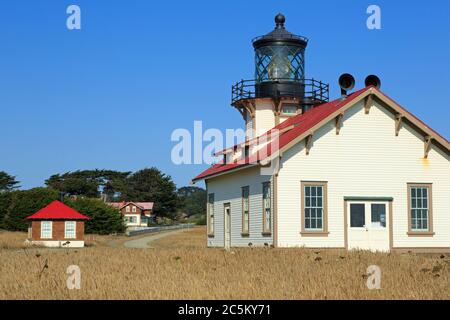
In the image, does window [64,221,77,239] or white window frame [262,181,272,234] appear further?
window [64,221,77,239]

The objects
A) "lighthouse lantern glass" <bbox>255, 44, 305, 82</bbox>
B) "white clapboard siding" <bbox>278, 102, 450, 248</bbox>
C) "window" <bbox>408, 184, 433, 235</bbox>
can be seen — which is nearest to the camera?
"white clapboard siding" <bbox>278, 102, 450, 248</bbox>

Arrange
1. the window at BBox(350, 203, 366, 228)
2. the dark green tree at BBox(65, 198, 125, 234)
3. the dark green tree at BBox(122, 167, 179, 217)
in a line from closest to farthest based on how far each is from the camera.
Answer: the window at BBox(350, 203, 366, 228) → the dark green tree at BBox(65, 198, 125, 234) → the dark green tree at BBox(122, 167, 179, 217)

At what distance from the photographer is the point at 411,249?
29.7m

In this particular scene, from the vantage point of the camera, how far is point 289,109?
3803 cm

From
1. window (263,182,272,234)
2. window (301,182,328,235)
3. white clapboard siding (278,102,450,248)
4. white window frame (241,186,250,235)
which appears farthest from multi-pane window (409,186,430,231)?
white window frame (241,186,250,235)

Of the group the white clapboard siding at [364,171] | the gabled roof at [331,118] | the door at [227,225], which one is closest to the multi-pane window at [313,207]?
the white clapboard siding at [364,171]

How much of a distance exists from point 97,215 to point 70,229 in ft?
73.7

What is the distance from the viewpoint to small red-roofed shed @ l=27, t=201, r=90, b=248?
5259cm

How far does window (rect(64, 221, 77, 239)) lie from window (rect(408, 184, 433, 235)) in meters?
29.2

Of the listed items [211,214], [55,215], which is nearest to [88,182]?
[55,215]

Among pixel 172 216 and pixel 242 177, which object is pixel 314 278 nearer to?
pixel 242 177

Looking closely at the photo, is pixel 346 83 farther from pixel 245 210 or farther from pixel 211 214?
pixel 211 214

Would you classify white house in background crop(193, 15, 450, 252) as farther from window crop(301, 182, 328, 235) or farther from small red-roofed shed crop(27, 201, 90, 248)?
small red-roofed shed crop(27, 201, 90, 248)
